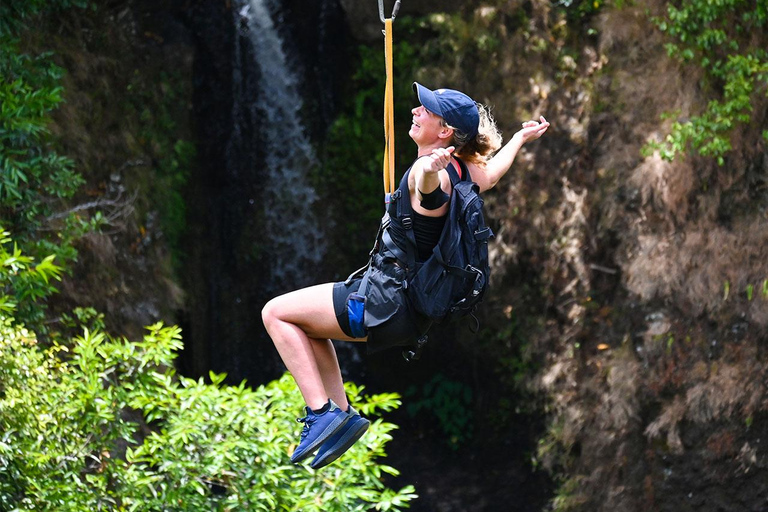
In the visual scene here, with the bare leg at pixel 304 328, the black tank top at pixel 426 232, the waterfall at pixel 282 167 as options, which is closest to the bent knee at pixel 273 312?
the bare leg at pixel 304 328

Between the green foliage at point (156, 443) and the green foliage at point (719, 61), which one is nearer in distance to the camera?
the green foliage at point (156, 443)

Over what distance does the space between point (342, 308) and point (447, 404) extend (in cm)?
851

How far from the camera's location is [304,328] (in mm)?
4223

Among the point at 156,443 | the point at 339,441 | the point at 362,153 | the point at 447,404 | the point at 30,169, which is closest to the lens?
the point at 339,441

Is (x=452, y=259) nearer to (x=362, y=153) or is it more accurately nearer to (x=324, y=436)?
(x=324, y=436)

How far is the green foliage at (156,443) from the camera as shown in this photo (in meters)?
6.35

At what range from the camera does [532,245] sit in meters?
11.2

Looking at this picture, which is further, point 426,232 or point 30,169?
point 30,169

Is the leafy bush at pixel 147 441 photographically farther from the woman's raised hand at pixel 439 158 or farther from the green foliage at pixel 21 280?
the woman's raised hand at pixel 439 158

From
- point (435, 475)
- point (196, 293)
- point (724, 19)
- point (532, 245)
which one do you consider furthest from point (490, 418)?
point (724, 19)

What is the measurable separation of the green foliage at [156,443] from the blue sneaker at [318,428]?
8.45 ft

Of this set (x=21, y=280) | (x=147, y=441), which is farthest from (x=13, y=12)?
(x=147, y=441)

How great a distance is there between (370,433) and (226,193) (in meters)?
6.48

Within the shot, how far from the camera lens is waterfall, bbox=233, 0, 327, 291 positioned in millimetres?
12773
